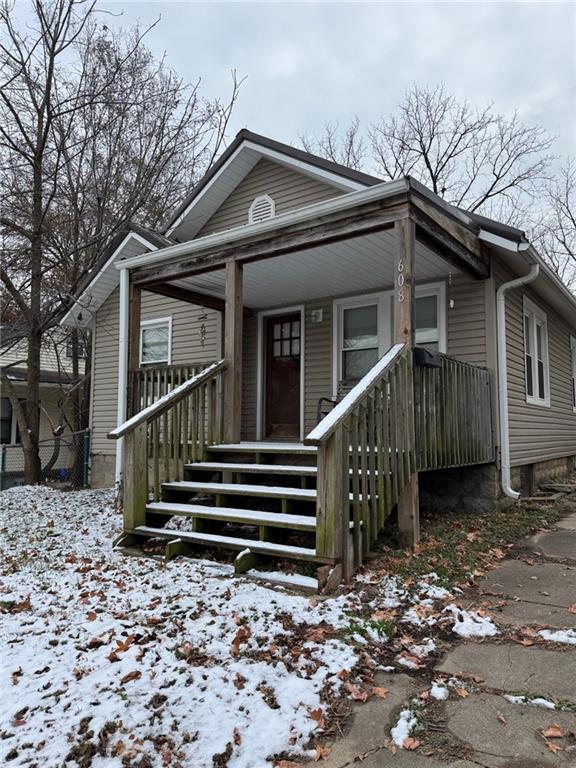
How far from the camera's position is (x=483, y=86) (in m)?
18.8

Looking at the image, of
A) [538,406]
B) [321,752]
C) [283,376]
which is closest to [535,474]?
[538,406]

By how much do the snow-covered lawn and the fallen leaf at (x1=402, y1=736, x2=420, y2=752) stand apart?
34cm

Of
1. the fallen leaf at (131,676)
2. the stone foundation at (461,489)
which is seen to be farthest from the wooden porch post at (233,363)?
the fallen leaf at (131,676)

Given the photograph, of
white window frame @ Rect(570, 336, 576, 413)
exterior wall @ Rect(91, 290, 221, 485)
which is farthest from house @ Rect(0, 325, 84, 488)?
white window frame @ Rect(570, 336, 576, 413)

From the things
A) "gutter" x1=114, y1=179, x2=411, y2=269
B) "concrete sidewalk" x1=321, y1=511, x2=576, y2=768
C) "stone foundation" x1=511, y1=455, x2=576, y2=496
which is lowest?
"concrete sidewalk" x1=321, y1=511, x2=576, y2=768

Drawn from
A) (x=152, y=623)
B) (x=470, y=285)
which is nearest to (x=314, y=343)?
(x=470, y=285)

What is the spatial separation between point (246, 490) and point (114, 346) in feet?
23.9

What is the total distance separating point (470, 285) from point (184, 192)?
10437 mm

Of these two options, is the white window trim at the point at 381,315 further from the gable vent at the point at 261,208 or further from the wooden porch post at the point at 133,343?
the wooden porch post at the point at 133,343

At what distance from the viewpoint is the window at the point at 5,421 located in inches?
646

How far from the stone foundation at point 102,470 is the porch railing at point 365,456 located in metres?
7.56

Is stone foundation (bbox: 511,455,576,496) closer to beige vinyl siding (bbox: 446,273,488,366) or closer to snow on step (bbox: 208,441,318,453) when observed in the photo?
beige vinyl siding (bbox: 446,273,488,366)

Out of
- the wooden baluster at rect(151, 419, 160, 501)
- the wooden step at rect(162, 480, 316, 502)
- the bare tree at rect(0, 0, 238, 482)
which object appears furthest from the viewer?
the bare tree at rect(0, 0, 238, 482)

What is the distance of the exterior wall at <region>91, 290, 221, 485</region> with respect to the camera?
9438 millimetres
